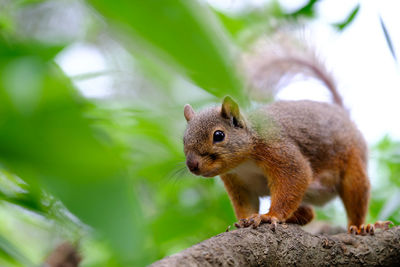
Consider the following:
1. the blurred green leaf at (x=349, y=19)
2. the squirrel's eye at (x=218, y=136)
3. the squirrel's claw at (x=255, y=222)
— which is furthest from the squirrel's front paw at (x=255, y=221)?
the blurred green leaf at (x=349, y=19)

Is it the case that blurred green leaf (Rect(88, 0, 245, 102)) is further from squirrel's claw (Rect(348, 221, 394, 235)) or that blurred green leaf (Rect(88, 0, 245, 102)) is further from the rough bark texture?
squirrel's claw (Rect(348, 221, 394, 235))

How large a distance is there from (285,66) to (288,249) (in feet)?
7.71

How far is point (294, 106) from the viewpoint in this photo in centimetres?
385

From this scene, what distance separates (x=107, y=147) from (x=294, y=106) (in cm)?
360

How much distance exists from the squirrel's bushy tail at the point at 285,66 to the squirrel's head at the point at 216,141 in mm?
438

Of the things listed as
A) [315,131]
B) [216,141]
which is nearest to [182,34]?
[216,141]

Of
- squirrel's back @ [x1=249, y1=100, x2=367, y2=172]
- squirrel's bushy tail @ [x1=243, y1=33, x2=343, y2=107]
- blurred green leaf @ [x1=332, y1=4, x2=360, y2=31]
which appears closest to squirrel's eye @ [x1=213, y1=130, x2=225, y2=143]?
squirrel's back @ [x1=249, y1=100, x2=367, y2=172]

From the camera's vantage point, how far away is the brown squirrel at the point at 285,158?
10.3 ft

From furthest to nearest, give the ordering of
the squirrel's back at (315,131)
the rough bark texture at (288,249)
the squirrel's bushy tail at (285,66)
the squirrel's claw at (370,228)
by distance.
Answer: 1. the squirrel's bushy tail at (285,66)
2. the squirrel's back at (315,131)
3. the squirrel's claw at (370,228)
4. the rough bark texture at (288,249)

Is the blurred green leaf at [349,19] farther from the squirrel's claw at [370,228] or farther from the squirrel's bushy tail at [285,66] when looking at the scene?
the squirrel's bushy tail at [285,66]

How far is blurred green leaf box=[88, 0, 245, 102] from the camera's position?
1.16 feet

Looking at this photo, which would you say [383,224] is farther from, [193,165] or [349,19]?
[349,19]

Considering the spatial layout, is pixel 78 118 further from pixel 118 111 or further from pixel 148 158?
pixel 148 158

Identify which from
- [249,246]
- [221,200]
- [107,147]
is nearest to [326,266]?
[249,246]
